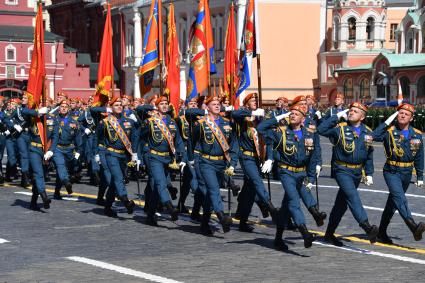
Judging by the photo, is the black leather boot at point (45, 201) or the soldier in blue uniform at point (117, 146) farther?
the black leather boot at point (45, 201)

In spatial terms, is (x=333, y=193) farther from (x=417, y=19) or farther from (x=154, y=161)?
(x=417, y=19)

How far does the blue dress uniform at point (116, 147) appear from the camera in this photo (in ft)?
56.3

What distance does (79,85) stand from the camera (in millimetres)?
91000

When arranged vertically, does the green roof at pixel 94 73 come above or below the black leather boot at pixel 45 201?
above

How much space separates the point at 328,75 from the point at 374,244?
6642 centimetres

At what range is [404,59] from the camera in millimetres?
70562

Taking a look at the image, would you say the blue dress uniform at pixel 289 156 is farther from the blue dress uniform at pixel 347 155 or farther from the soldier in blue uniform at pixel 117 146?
the soldier in blue uniform at pixel 117 146

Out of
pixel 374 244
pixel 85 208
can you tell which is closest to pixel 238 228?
pixel 374 244

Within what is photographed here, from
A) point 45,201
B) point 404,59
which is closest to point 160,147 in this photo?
point 45,201

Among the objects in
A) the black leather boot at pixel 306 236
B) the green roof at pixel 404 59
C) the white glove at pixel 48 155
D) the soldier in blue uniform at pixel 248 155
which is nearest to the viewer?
the black leather boot at pixel 306 236

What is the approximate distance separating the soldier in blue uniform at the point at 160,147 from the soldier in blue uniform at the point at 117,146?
74 centimetres

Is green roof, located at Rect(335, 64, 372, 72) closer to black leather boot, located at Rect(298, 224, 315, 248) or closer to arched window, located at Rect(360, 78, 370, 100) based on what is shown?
arched window, located at Rect(360, 78, 370, 100)

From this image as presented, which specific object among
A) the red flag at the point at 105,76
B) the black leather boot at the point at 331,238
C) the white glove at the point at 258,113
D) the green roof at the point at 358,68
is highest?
the green roof at the point at 358,68

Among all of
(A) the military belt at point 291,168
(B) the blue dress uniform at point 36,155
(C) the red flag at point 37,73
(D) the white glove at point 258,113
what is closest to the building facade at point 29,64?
(C) the red flag at point 37,73
